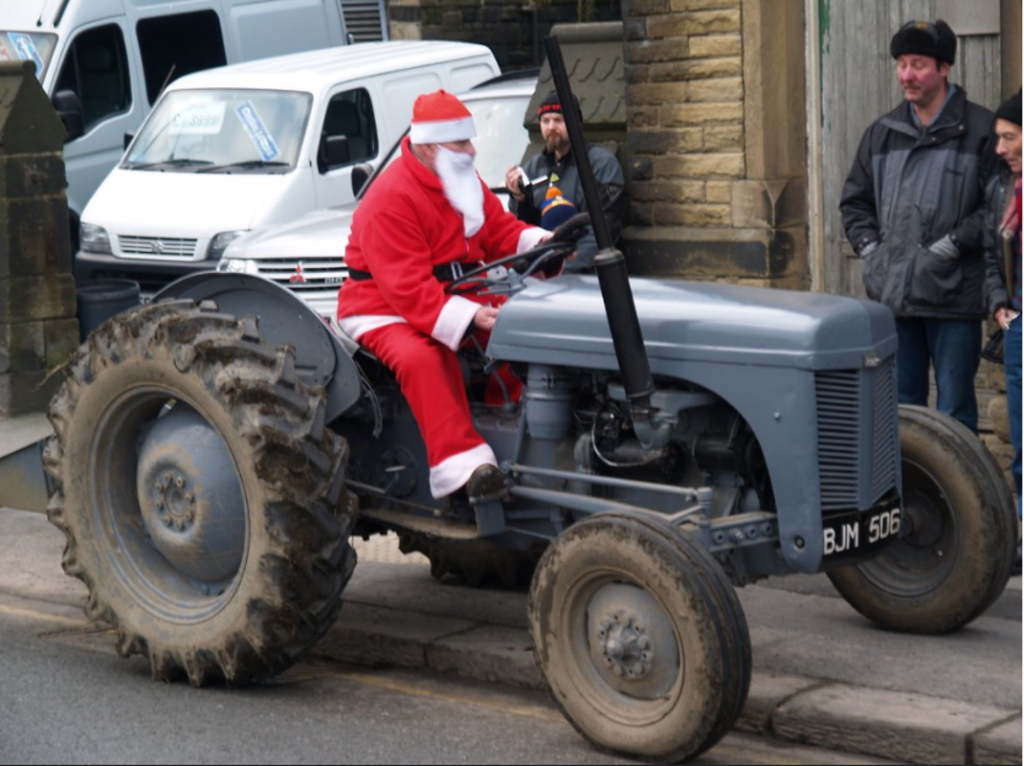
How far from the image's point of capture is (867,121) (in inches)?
388

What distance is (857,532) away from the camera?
6.08 m

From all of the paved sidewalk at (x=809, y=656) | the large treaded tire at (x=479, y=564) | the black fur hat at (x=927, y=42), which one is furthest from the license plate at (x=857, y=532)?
the black fur hat at (x=927, y=42)

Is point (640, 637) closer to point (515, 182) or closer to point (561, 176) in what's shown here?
point (515, 182)

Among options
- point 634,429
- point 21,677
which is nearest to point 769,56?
point 634,429

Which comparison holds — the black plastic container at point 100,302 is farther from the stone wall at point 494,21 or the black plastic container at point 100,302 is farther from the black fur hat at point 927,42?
the stone wall at point 494,21

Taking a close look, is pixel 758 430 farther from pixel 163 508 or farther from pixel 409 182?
pixel 163 508

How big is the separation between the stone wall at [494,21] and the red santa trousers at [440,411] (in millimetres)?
16848

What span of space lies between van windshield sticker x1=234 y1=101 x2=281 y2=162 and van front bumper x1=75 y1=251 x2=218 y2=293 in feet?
3.34

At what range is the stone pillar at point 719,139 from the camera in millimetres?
10086

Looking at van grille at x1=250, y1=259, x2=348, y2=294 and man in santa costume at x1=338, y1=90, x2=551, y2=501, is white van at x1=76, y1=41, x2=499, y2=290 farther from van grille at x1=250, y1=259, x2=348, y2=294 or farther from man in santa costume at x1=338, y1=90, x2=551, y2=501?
man in santa costume at x1=338, y1=90, x2=551, y2=501

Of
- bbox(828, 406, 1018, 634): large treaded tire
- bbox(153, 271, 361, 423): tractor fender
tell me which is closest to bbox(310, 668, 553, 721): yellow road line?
bbox(153, 271, 361, 423): tractor fender

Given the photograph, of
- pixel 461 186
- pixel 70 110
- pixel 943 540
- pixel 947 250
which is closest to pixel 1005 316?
pixel 947 250

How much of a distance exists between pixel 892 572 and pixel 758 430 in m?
1.35

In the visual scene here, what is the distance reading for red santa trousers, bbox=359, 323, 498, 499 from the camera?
6605mm
